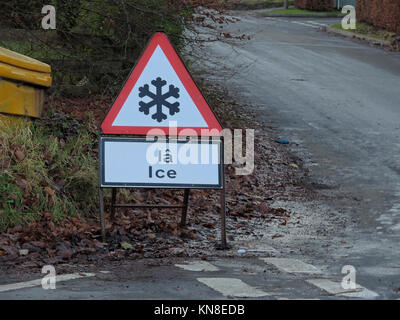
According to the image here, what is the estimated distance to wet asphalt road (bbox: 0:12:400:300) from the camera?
5875 millimetres

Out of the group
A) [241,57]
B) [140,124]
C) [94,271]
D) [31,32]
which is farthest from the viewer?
[241,57]

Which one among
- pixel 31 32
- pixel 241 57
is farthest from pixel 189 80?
pixel 241 57

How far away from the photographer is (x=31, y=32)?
39.6 feet

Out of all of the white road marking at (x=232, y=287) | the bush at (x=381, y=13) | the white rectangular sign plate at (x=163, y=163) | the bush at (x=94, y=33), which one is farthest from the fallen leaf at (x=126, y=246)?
the bush at (x=381, y=13)

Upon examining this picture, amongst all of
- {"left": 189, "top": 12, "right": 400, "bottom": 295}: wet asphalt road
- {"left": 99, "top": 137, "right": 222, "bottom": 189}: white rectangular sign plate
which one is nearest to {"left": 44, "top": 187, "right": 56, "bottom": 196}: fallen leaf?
{"left": 99, "top": 137, "right": 222, "bottom": 189}: white rectangular sign plate

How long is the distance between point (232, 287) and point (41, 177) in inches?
114

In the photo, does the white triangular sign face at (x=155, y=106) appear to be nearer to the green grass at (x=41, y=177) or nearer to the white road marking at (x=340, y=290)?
the green grass at (x=41, y=177)

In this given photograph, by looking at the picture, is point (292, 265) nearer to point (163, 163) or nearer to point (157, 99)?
point (163, 163)

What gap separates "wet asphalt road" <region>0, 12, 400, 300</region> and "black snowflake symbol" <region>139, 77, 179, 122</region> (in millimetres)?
1359

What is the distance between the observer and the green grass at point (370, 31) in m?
26.6

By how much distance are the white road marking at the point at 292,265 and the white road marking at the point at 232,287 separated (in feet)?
2.30

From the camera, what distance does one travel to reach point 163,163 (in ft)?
24.7
